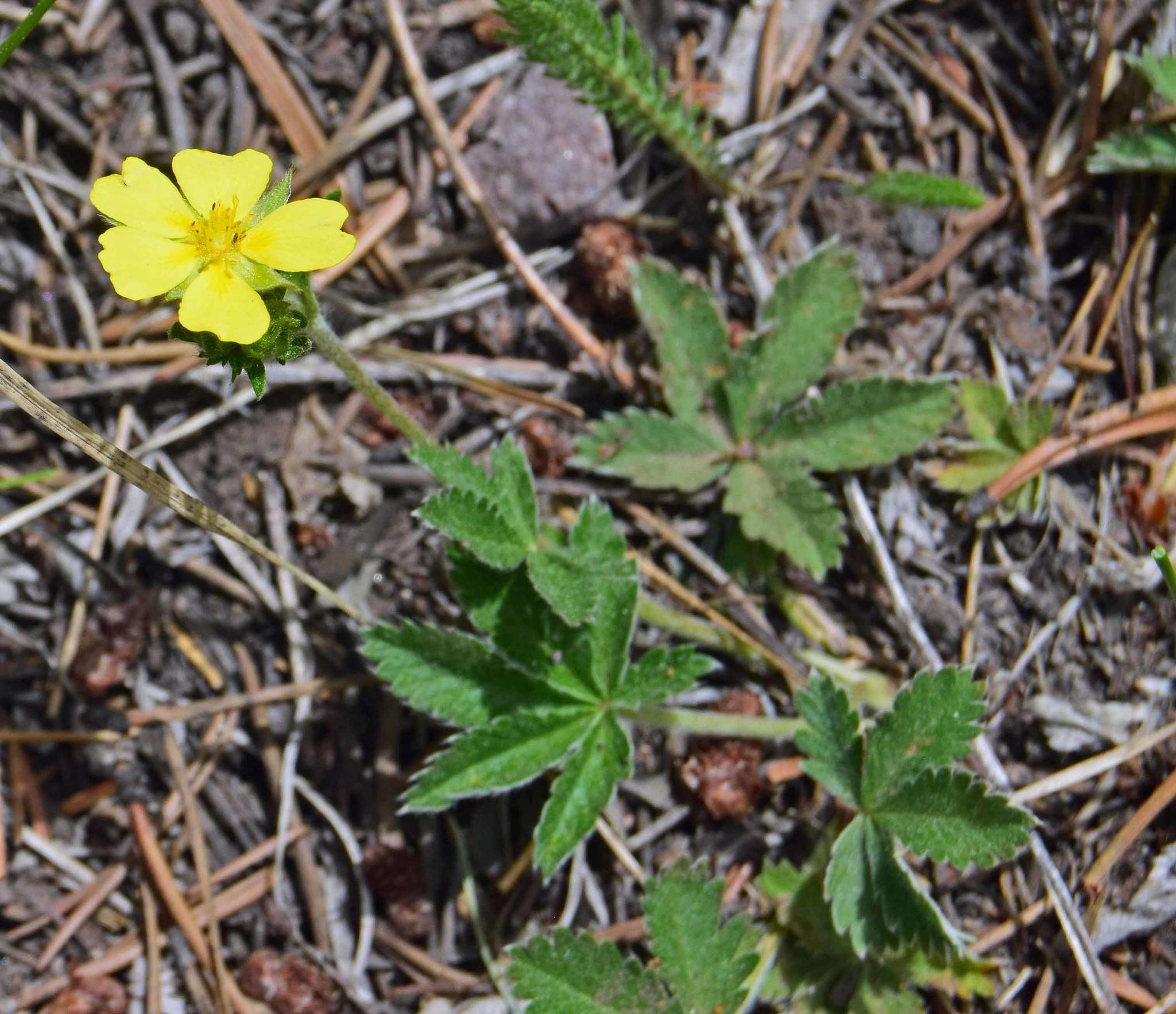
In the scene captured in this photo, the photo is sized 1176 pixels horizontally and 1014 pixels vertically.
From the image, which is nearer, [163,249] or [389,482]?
[163,249]

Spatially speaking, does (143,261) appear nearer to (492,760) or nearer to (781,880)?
(492,760)

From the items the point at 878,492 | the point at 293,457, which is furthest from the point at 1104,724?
the point at 293,457

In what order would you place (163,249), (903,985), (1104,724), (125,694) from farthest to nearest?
(125,694), (1104,724), (903,985), (163,249)

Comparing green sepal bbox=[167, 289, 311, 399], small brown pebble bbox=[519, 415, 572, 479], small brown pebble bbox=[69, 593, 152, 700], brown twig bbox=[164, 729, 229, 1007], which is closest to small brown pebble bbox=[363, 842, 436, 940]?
brown twig bbox=[164, 729, 229, 1007]

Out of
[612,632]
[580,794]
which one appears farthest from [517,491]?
[580,794]

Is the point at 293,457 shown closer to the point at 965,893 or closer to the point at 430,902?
the point at 430,902

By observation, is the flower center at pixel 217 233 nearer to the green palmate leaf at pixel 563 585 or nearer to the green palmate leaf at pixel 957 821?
the green palmate leaf at pixel 563 585

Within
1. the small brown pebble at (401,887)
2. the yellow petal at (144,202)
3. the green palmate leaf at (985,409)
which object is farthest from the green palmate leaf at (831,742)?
the yellow petal at (144,202)
